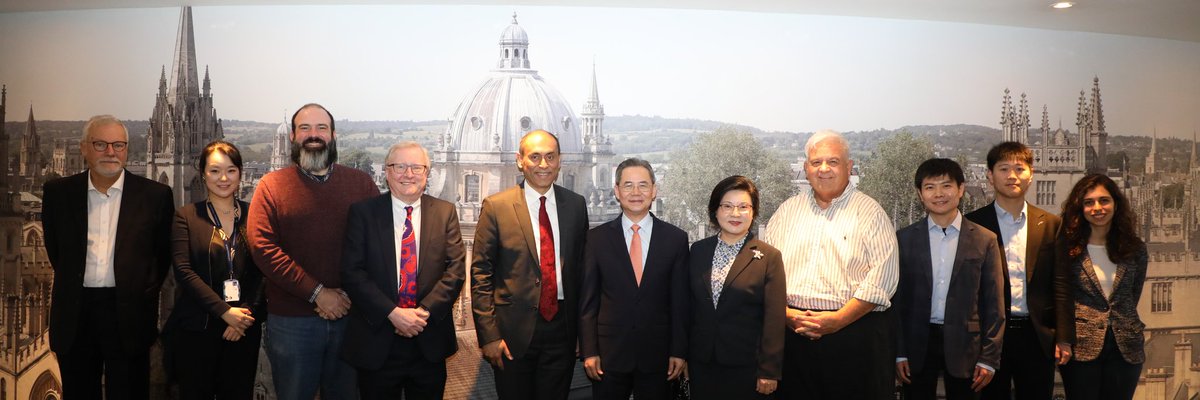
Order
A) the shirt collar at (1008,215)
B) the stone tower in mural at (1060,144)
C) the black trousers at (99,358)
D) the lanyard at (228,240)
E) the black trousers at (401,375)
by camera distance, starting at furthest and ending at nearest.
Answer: the stone tower in mural at (1060,144)
the shirt collar at (1008,215)
the black trousers at (99,358)
the lanyard at (228,240)
the black trousers at (401,375)

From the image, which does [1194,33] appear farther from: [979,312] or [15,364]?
[15,364]

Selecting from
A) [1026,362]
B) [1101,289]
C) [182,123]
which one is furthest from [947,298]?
[182,123]

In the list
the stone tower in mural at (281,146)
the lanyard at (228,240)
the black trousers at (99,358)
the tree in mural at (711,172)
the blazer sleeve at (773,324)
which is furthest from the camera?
the tree in mural at (711,172)

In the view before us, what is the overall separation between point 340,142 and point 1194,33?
8.20 m

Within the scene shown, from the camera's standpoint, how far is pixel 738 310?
340cm

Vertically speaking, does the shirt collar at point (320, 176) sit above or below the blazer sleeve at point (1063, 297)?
Answer: above

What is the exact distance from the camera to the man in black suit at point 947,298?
3.74 metres

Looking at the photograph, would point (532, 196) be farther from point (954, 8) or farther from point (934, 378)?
point (954, 8)

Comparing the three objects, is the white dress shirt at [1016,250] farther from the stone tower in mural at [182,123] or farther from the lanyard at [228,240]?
the stone tower in mural at [182,123]

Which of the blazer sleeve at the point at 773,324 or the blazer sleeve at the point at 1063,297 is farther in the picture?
the blazer sleeve at the point at 1063,297

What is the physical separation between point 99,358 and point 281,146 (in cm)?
302

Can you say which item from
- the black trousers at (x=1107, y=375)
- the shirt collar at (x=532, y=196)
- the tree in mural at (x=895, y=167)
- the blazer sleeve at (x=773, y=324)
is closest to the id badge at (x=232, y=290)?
the shirt collar at (x=532, y=196)

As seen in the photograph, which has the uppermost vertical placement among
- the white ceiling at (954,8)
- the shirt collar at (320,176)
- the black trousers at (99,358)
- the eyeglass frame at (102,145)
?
the white ceiling at (954,8)

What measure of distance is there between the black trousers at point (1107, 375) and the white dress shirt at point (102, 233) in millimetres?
5487
